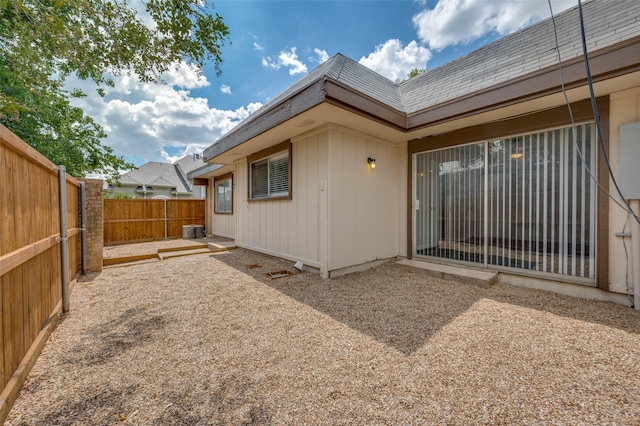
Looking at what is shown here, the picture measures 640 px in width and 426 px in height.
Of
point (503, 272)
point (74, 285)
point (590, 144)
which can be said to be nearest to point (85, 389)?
point (74, 285)

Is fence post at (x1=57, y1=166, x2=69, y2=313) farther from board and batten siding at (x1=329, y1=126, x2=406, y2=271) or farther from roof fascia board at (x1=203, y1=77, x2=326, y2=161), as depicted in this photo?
board and batten siding at (x1=329, y1=126, x2=406, y2=271)

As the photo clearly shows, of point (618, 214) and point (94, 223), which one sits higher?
point (618, 214)

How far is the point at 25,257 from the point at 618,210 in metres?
6.56

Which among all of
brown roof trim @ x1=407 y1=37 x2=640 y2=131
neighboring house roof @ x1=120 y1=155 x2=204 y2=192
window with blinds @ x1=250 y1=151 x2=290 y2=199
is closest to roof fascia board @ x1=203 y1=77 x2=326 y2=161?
window with blinds @ x1=250 y1=151 x2=290 y2=199

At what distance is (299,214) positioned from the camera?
17.4 ft

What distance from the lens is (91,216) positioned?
504cm

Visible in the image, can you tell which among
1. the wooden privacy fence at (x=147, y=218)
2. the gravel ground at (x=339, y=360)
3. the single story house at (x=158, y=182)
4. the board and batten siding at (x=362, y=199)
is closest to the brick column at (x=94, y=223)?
the gravel ground at (x=339, y=360)

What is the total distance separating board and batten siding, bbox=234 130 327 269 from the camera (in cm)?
480

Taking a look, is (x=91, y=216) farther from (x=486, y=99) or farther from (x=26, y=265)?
(x=486, y=99)

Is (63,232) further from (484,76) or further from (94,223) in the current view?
(484,76)

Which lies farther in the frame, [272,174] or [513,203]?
[272,174]

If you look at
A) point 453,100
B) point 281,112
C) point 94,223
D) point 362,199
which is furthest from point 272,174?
point 453,100

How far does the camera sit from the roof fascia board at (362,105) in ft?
11.7

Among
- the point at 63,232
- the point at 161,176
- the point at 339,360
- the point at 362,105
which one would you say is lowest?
the point at 339,360
